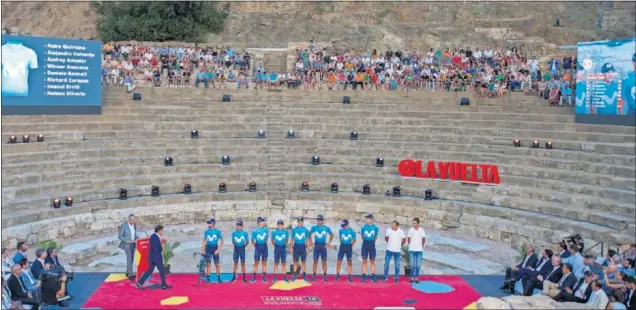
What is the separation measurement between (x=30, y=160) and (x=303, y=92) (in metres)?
11.9

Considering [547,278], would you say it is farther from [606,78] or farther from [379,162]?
[379,162]

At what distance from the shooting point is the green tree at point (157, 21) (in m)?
41.9

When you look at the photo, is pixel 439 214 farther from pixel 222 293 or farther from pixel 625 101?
pixel 222 293

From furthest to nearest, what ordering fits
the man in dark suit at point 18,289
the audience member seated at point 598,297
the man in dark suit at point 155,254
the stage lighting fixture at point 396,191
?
the stage lighting fixture at point 396,191, the man in dark suit at point 155,254, the man in dark suit at point 18,289, the audience member seated at point 598,297

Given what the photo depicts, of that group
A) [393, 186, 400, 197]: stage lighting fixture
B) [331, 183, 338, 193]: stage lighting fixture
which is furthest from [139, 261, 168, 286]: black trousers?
[393, 186, 400, 197]: stage lighting fixture

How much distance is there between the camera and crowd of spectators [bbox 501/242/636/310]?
13473mm

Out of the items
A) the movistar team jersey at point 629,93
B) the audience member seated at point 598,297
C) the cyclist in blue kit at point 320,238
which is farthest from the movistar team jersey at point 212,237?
the movistar team jersey at point 629,93

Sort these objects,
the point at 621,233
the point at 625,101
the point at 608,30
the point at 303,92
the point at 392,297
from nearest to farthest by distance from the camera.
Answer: the point at 392,297 < the point at 621,233 < the point at 625,101 < the point at 303,92 < the point at 608,30

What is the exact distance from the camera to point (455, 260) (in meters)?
19.8

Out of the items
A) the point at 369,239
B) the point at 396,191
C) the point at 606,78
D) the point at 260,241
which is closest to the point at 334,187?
the point at 396,191

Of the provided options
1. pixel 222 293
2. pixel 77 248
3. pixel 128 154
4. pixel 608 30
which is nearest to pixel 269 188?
pixel 128 154

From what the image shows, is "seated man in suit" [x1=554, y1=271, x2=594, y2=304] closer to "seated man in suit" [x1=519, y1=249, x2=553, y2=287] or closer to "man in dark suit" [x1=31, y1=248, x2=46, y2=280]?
"seated man in suit" [x1=519, y1=249, x2=553, y2=287]

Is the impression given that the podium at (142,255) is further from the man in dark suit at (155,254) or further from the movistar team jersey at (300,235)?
the movistar team jersey at (300,235)

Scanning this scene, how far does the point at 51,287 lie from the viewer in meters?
14.5
